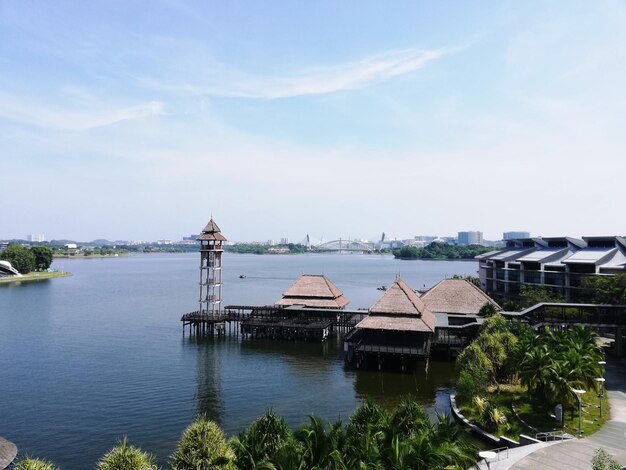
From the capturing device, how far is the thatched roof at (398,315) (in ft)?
138

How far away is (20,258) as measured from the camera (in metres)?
138

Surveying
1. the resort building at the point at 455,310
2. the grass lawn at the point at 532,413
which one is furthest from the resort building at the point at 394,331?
the grass lawn at the point at 532,413

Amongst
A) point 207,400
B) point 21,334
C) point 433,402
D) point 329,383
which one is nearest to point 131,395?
point 207,400

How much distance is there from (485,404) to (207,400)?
61.3 feet

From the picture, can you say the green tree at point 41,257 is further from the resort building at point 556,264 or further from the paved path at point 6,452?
the paved path at point 6,452

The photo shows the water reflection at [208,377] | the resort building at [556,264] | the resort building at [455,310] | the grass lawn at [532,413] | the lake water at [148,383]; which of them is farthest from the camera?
the resort building at [556,264]

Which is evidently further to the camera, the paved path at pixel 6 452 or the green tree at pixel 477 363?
the green tree at pixel 477 363

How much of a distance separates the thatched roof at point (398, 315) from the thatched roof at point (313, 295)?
1560 centimetres

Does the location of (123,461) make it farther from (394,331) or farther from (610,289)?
(610,289)

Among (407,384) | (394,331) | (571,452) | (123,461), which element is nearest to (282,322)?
(394,331)

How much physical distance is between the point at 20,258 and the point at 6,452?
131860 mm

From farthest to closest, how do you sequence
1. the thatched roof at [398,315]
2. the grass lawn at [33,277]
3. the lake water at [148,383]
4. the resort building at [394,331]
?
the grass lawn at [33,277] → the thatched roof at [398,315] → the resort building at [394,331] → the lake water at [148,383]

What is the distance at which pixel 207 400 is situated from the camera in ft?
114

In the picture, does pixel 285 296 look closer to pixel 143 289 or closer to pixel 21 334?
pixel 21 334
